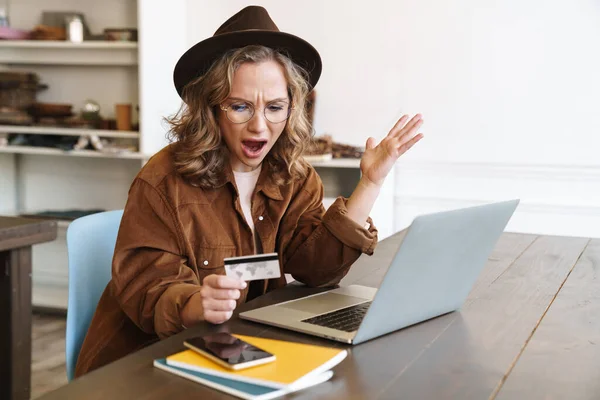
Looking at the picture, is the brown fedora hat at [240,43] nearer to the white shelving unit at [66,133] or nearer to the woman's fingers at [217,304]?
the woman's fingers at [217,304]

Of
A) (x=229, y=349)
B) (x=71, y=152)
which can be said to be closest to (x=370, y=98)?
(x=71, y=152)

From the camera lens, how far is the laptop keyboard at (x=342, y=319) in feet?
4.26

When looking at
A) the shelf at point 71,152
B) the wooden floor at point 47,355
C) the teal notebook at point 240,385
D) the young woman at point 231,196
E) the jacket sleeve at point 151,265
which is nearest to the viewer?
the teal notebook at point 240,385

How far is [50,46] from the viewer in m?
4.17

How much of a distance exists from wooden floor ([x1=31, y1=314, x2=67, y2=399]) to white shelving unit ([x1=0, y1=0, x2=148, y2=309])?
15cm

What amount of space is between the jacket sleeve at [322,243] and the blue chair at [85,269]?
458 millimetres

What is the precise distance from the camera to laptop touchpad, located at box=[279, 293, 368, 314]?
56.6 inches

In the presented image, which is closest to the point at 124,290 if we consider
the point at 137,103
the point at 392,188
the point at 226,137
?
the point at 226,137

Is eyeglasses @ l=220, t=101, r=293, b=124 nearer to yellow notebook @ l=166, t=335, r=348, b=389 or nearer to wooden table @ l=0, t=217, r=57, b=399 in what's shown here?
yellow notebook @ l=166, t=335, r=348, b=389

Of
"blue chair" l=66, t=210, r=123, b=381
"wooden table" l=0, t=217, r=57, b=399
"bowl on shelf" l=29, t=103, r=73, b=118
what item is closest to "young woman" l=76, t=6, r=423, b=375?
"blue chair" l=66, t=210, r=123, b=381

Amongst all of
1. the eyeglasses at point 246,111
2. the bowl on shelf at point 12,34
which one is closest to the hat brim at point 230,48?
the eyeglasses at point 246,111

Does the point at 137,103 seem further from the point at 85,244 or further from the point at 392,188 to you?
the point at 85,244

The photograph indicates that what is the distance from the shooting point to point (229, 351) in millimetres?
1071

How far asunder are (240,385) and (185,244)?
2.07ft
